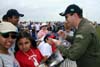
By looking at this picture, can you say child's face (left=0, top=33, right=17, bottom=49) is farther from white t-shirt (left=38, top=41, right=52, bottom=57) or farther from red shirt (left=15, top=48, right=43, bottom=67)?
white t-shirt (left=38, top=41, right=52, bottom=57)

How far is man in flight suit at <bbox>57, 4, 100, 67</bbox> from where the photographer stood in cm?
539

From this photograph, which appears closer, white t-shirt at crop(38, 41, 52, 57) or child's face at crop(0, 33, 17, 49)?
child's face at crop(0, 33, 17, 49)

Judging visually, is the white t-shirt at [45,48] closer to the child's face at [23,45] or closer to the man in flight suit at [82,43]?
the man in flight suit at [82,43]

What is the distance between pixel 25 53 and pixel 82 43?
3.10 feet

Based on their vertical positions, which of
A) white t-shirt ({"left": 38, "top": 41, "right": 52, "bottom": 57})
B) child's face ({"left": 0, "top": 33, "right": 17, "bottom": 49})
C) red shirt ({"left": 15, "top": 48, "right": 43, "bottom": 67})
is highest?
child's face ({"left": 0, "top": 33, "right": 17, "bottom": 49})

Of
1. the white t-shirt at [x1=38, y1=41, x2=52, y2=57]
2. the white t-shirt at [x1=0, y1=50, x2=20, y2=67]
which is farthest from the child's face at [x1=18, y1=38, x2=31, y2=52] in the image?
the white t-shirt at [x1=38, y1=41, x2=52, y2=57]

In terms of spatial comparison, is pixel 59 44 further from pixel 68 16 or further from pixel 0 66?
pixel 0 66

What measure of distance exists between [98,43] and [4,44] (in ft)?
6.82

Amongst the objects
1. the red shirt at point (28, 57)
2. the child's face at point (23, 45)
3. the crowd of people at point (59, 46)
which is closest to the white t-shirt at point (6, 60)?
the crowd of people at point (59, 46)

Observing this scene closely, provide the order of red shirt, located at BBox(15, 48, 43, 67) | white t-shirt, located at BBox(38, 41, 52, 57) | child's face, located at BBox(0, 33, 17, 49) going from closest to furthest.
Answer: child's face, located at BBox(0, 33, 17, 49) → red shirt, located at BBox(15, 48, 43, 67) → white t-shirt, located at BBox(38, 41, 52, 57)

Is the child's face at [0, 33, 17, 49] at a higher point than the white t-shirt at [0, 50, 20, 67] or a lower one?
higher

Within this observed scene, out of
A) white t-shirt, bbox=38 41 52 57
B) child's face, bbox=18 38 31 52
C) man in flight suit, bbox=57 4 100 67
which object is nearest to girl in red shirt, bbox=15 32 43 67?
child's face, bbox=18 38 31 52

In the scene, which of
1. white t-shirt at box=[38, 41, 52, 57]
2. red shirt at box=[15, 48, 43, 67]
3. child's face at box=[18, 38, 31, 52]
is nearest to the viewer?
red shirt at box=[15, 48, 43, 67]

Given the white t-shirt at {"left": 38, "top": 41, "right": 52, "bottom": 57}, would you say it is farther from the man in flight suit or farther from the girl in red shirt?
the girl in red shirt
